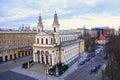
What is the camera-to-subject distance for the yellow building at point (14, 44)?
53312 millimetres

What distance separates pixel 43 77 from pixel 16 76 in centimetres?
619

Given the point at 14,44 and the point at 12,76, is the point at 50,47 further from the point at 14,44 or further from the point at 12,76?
the point at 14,44

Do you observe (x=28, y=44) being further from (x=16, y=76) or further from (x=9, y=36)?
(x=16, y=76)

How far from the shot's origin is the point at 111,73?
28.3 metres

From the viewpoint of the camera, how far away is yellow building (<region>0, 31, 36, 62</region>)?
53312mm

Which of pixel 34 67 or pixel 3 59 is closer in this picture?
pixel 34 67

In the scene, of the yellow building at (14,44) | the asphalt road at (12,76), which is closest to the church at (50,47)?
the asphalt road at (12,76)

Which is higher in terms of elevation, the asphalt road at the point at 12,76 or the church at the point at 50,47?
the church at the point at 50,47

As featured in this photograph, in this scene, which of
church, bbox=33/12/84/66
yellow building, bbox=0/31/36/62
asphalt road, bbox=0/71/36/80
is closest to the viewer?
asphalt road, bbox=0/71/36/80

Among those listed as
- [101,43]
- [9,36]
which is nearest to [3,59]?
[9,36]

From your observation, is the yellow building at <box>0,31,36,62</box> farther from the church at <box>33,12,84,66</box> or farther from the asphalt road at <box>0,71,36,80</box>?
the asphalt road at <box>0,71,36,80</box>

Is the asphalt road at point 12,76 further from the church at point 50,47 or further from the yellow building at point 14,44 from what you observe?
the yellow building at point 14,44

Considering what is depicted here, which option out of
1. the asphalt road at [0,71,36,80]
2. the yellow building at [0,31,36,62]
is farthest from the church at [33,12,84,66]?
the yellow building at [0,31,36,62]

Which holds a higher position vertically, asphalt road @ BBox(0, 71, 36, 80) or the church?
the church
